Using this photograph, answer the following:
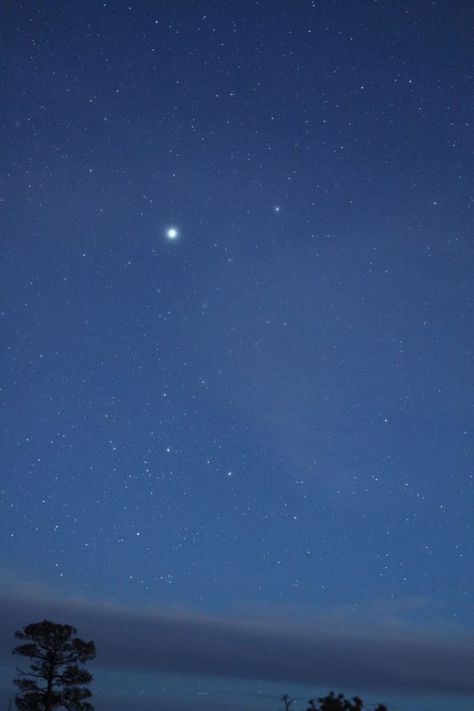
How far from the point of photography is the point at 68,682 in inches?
1321

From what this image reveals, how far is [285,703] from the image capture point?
66.9 metres

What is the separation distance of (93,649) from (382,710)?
14168 mm

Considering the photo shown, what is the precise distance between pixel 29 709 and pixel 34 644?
2.81 m

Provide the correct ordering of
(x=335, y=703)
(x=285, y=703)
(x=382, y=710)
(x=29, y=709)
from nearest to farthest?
(x=382, y=710), (x=29, y=709), (x=335, y=703), (x=285, y=703)

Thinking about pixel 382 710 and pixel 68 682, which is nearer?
pixel 382 710

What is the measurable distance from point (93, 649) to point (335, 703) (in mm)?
12518

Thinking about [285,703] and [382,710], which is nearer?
[382,710]

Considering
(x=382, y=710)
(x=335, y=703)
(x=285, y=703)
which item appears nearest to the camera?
(x=382, y=710)

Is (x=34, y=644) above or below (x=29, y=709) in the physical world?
above

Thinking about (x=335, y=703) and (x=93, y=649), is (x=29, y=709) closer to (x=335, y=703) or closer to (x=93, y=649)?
(x=93, y=649)

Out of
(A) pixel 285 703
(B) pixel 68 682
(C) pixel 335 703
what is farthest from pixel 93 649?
(A) pixel 285 703

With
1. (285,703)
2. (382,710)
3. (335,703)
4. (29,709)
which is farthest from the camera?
(285,703)

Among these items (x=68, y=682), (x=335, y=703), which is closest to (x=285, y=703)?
(x=335, y=703)

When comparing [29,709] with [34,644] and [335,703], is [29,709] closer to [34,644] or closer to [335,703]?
[34,644]
